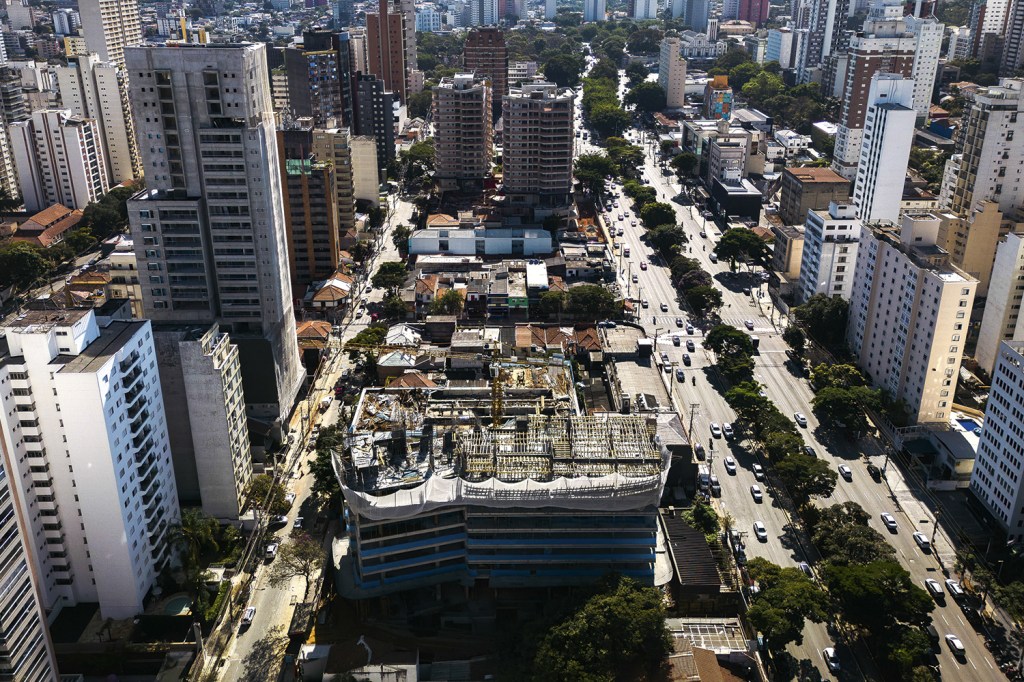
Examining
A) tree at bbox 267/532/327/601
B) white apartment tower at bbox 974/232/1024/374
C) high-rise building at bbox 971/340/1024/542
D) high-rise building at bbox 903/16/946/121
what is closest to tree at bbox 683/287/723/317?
white apartment tower at bbox 974/232/1024/374

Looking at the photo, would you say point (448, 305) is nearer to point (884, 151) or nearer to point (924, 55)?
point (884, 151)

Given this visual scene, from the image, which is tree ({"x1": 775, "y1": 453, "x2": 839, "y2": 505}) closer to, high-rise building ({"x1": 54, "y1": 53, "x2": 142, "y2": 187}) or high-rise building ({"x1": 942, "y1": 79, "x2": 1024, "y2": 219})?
high-rise building ({"x1": 942, "y1": 79, "x2": 1024, "y2": 219})

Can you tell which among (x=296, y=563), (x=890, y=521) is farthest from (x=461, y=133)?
(x=890, y=521)

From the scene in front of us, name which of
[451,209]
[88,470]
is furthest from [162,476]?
[451,209]

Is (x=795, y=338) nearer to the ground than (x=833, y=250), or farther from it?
nearer to the ground

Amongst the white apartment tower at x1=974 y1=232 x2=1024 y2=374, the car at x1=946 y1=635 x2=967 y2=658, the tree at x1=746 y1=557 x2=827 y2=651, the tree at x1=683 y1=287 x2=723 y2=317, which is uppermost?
the white apartment tower at x1=974 y1=232 x2=1024 y2=374

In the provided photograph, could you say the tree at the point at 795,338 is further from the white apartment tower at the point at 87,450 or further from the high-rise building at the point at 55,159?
the high-rise building at the point at 55,159
